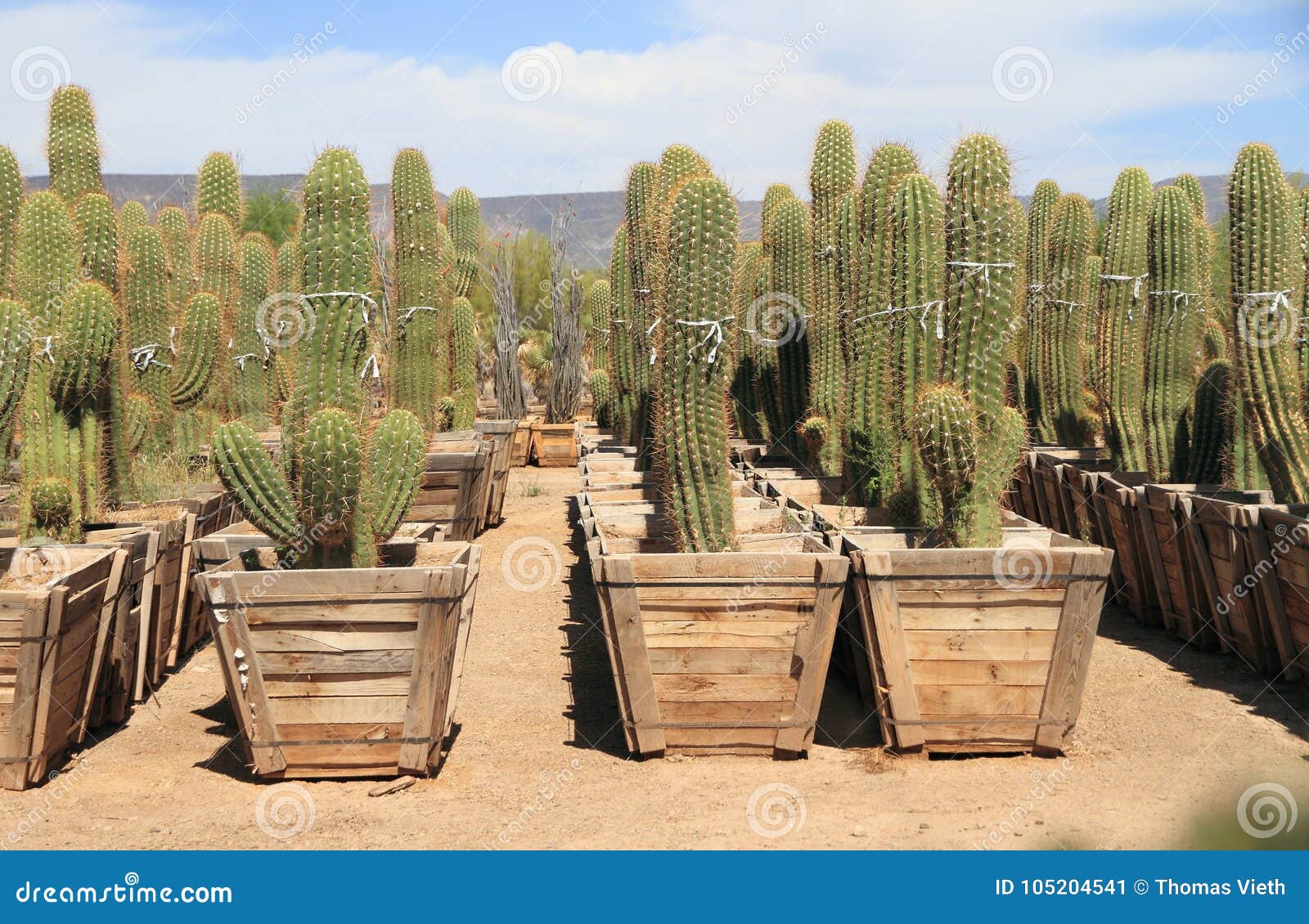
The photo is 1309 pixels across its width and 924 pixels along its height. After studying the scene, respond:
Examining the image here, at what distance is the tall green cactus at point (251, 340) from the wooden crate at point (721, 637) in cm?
609

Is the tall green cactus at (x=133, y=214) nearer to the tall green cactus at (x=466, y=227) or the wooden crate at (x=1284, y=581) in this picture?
the tall green cactus at (x=466, y=227)

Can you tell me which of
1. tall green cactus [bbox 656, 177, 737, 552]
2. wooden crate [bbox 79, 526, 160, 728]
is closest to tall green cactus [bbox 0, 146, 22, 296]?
wooden crate [bbox 79, 526, 160, 728]

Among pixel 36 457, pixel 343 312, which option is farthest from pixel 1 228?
pixel 343 312

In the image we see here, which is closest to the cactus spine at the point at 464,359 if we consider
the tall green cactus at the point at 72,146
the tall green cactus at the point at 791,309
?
the tall green cactus at the point at 791,309

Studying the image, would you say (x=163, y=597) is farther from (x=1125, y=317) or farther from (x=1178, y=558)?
(x=1125, y=317)

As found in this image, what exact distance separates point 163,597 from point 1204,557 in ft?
16.6

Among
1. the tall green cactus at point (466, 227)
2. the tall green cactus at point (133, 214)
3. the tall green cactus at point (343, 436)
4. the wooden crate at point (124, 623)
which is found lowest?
the wooden crate at point (124, 623)

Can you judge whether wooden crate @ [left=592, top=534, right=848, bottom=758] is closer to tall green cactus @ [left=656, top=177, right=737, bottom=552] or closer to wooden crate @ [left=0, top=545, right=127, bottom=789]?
tall green cactus @ [left=656, top=177, right=737, bottom=552]

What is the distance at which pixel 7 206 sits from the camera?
21.5ft

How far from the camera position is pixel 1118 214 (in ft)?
26.0

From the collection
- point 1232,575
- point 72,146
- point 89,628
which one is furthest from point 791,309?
point 89,628

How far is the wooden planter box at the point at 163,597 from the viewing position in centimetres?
517

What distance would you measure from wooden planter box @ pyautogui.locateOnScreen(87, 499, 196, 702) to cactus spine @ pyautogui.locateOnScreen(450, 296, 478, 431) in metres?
4.42

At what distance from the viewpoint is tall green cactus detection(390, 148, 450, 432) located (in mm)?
8258
